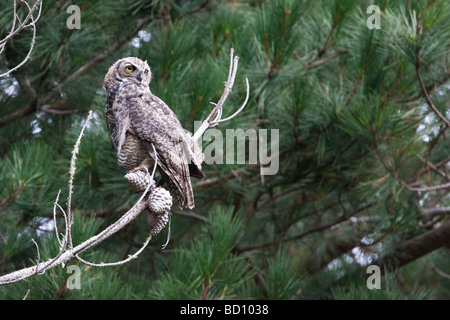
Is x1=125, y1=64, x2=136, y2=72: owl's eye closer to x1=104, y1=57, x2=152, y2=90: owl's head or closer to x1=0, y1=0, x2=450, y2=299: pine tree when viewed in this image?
x1=104, y1=57, x2=152, y2=90: owl's head

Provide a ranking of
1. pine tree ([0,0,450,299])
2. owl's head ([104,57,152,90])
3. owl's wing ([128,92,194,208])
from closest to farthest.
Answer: owl's wing ([128,92,194,208]) < owl's head ([104,57,152,90]) < pine tree ([0,0,450,299])

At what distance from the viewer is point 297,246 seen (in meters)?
4.06

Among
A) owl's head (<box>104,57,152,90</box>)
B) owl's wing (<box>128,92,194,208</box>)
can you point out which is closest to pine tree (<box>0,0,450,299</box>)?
owl's head (<box>104,57,152,90</box>)

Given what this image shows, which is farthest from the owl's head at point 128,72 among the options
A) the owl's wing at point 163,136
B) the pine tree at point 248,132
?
the pine tree at point 248,132

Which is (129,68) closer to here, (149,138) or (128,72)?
(128,72)

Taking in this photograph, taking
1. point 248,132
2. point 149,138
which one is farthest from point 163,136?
point 248,132

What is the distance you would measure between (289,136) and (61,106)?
1282mm

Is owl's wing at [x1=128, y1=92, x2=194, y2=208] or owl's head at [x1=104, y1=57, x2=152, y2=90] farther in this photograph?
owl's head at [x1=104, y1=57, x2=152, y2=90]

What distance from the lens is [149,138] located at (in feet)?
6.93

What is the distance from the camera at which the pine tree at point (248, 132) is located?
2.85 metres

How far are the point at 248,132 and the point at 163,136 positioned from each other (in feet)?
3.38

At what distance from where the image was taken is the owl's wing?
2035 millimetres

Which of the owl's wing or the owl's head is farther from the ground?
the owl's head

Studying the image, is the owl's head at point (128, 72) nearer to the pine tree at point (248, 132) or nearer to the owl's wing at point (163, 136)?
the owl's wing at point (163, 136)
